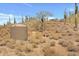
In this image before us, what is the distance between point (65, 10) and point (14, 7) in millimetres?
509

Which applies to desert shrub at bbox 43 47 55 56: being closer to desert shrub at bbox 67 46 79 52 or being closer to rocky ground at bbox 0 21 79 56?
rocky ground at bbox 0 21 79 56

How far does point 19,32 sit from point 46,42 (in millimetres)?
288

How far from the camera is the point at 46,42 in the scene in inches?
80.8

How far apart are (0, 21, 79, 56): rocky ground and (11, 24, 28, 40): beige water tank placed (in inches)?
1.6

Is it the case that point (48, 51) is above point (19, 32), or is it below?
below

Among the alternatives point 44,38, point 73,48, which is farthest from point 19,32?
point 73,48

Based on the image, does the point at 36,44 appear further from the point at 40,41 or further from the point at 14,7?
the point at 14,7

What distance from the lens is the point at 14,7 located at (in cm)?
208

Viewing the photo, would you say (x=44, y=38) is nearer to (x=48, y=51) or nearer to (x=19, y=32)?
(x=48, y=51)

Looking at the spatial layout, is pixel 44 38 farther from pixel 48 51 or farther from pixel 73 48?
pixel 73 48

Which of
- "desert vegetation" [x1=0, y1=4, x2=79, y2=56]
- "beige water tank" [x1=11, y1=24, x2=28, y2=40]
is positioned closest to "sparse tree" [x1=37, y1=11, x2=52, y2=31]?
"desert vegetation" [x1=0, y1=4, x2=79, y2=56]

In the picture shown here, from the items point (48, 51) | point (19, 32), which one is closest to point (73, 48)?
point (48, 51)

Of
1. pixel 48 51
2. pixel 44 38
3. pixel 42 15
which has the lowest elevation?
pixel 48 51

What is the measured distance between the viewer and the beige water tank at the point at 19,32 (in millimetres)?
2066
